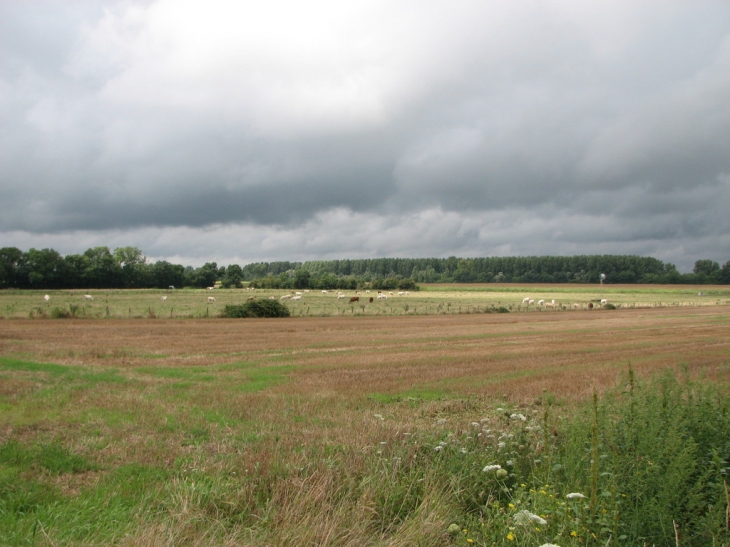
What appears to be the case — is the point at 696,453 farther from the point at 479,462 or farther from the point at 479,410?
the point at 479,410

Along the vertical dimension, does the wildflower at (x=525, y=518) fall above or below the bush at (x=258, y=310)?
above

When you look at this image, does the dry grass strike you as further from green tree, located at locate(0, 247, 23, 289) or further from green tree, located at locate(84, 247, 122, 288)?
green tree, located at locate(84, 247, 122, 288)

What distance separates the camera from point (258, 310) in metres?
51.2

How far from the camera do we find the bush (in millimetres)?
50406

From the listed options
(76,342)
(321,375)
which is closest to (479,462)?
(321,375)

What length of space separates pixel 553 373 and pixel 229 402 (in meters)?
10.8

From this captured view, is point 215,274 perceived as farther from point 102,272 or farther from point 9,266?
point 9,266

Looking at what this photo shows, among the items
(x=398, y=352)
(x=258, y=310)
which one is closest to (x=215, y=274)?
(x=258, y=310)

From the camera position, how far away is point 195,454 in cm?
829

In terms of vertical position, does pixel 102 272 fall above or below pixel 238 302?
above

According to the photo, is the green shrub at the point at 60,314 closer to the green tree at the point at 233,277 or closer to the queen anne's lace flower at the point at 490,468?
the queen anne's lace flower at the point at 490,468

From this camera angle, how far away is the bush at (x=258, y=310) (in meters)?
50.4

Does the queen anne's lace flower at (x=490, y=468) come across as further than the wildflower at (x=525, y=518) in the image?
Yes

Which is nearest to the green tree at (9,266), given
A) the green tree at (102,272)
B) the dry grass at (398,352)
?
the green tree at (102,272)
